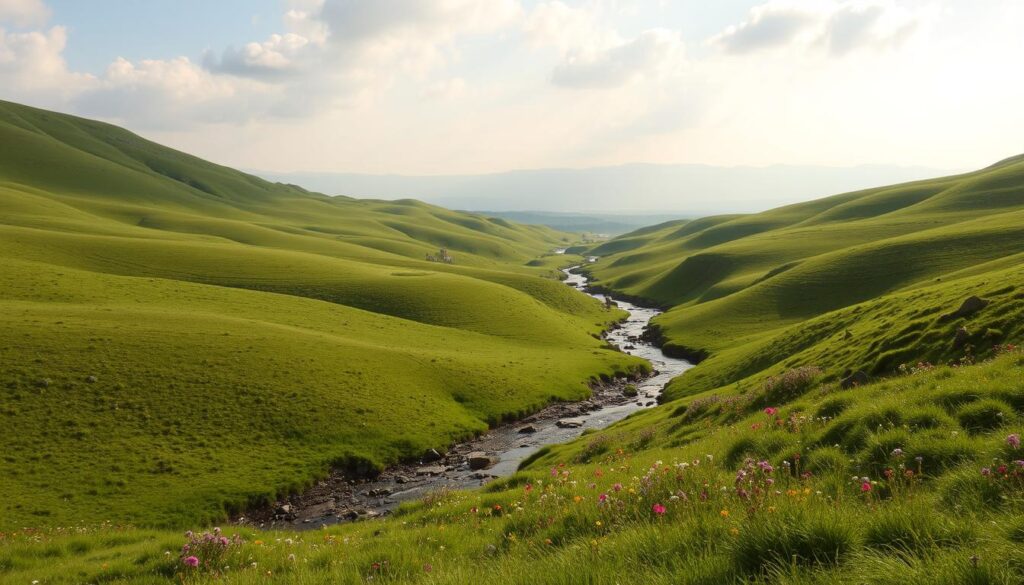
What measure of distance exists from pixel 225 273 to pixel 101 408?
59.7 m

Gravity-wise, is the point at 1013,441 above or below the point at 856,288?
above

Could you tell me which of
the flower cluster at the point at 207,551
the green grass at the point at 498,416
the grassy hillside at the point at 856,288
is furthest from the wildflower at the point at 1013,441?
the grassy hillside at the point at 856,288

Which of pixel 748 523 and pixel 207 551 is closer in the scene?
pixel 748 523

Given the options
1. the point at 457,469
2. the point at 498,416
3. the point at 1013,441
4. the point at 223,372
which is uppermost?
the point at 1013,441

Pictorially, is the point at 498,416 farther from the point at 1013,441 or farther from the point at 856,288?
the point at 856,288

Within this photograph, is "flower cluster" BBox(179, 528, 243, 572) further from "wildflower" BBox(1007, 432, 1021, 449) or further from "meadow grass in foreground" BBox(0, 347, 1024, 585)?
"wildflower" BBox(1007, 432, 1021, 449)

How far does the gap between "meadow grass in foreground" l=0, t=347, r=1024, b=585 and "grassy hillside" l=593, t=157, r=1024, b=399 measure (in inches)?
664

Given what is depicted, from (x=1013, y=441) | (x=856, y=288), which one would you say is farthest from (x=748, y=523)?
(x=856, y=288)

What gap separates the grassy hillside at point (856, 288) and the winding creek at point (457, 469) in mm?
8365

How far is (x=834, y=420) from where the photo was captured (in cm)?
1291

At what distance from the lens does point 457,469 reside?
135ft

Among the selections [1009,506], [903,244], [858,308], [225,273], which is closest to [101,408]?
[1009,506]

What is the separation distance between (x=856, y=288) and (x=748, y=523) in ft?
331

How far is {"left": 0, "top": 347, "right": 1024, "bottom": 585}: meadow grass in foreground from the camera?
5.30 meters
